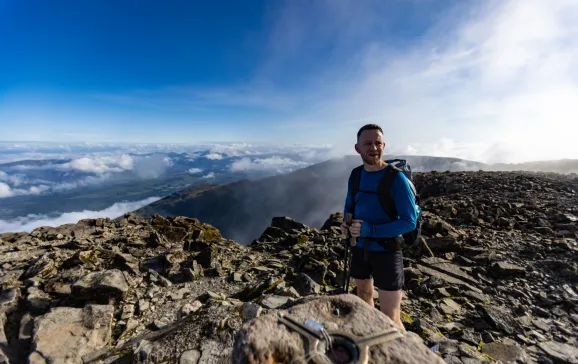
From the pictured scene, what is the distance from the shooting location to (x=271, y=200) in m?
149

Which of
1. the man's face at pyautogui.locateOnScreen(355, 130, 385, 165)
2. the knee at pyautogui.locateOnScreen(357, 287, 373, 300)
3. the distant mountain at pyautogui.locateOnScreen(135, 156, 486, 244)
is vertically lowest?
the distant mountain at pyautogui.locateOnScreen(135, 156, 486, 244)

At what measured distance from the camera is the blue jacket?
4383mm

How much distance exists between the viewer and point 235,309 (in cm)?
570

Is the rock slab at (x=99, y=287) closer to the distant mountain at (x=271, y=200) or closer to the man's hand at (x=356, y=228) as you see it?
the man's hand at (x=356, y=228)

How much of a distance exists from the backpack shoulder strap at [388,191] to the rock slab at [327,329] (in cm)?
171

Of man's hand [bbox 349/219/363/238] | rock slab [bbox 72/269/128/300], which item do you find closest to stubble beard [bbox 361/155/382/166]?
man's hand [bbox 349/219/363/238]

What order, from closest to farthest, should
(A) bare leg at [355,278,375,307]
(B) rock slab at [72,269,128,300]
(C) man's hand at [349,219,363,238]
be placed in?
(C) man's hand at [349,219,363,238], (A) bare leg at [355,278,375,307], (B) rock slab at [72,269,128,300]

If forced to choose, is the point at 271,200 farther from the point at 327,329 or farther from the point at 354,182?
the point at 327,329

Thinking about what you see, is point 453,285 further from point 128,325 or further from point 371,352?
point 128,325

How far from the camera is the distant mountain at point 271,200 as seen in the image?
11875 centimetres

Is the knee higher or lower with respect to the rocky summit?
higher

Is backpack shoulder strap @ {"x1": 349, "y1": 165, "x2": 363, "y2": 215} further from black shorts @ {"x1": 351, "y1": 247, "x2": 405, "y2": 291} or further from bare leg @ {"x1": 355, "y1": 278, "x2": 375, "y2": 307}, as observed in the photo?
bare leg @ {"x1": 355, "y1": 278, "x2": 375, "y2": 307}

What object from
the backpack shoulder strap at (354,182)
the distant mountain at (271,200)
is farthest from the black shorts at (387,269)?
A: the distant mountain at (271,200)

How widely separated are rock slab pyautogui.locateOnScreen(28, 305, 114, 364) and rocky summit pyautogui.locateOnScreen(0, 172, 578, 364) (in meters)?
0.02
